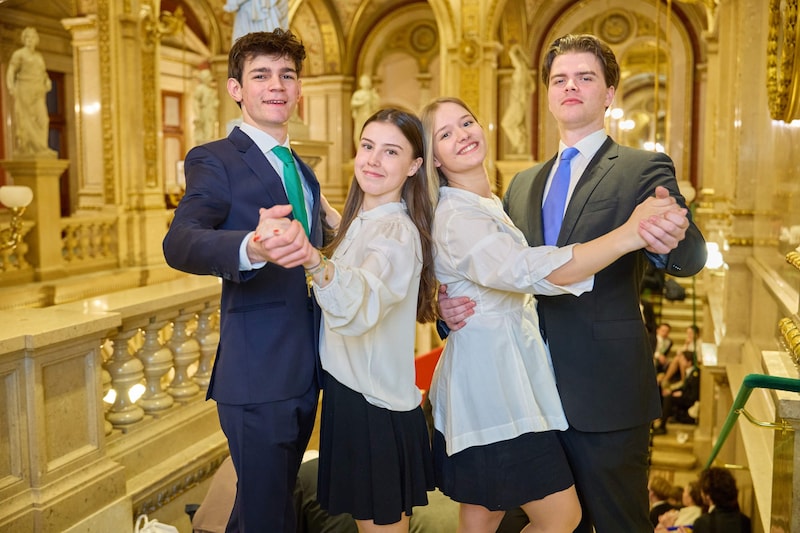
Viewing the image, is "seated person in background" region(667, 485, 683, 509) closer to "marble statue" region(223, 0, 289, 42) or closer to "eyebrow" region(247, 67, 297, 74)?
"marble statue" region(223, 0, 289, 42)

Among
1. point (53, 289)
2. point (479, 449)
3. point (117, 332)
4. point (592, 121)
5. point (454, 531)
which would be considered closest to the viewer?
point (479, 449)

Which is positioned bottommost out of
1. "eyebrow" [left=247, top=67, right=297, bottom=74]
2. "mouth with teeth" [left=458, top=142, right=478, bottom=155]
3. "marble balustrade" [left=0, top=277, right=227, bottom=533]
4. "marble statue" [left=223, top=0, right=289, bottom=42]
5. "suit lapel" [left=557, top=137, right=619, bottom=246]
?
"marble balustrade" [left=0, top=277, right=227, bottom=533]

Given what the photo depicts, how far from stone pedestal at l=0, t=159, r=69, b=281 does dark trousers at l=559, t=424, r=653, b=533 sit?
937 centimetres

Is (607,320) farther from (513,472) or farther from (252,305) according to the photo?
(252,305)

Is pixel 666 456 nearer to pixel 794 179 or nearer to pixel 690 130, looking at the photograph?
pixel 794 179

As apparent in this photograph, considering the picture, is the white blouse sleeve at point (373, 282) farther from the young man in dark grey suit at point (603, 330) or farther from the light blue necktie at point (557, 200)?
the light blue necktie at point (557, 200)

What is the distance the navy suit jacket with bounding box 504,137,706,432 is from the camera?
246 cm

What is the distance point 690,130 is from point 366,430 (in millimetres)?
18298

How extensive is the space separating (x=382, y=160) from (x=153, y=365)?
2268 mm

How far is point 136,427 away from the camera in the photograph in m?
4.05

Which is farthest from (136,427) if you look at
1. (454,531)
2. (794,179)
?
(794,179)

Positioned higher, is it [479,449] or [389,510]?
[479,449]

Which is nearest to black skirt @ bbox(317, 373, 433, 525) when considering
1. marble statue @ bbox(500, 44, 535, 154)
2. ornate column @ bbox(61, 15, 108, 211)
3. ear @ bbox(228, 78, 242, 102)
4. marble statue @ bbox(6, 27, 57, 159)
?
ear @ bbox(228, 78, 242, 102)

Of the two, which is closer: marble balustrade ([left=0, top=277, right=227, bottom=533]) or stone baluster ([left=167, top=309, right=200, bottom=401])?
marble balustrade ([left=0, top=277, right=227, bottom=533])
